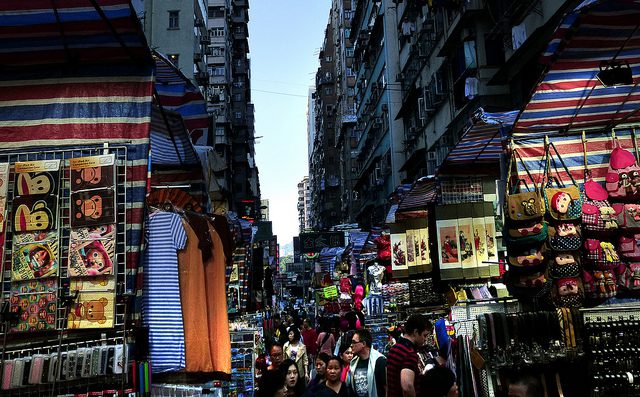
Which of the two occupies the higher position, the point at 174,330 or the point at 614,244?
the point at 614,244

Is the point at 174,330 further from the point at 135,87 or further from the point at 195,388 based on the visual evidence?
the point at 135,87

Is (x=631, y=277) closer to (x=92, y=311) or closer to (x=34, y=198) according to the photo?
(x=92, y=311)

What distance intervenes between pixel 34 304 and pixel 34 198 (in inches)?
30.8

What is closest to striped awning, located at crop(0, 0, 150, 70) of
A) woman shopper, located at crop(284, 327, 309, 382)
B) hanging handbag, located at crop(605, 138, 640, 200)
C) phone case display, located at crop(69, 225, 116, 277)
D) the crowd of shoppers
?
phone case display, located at crop(69, 225, 116, 277)

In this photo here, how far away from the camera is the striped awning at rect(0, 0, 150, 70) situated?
14.5 ft

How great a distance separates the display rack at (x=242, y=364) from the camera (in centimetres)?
966

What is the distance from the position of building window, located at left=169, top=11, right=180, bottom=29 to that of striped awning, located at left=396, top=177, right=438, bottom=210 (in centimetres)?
2820

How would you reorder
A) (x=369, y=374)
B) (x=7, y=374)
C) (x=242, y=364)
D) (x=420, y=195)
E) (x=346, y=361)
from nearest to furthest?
(x=7, y=374), (x=369, y=374), (x=346, y=361), (x=242, y=364), (x=420, y=195)

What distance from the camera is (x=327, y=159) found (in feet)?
286

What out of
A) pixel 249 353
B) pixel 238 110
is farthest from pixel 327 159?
pixel 249 353

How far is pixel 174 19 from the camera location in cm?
3594

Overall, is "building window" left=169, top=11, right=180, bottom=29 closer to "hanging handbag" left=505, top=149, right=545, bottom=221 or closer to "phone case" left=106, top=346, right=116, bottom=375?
"hanging handbag" left=505, top=149, right=545, bottom=221

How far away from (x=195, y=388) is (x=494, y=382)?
2770 mm

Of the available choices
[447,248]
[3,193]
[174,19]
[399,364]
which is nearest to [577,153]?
[399,364]
